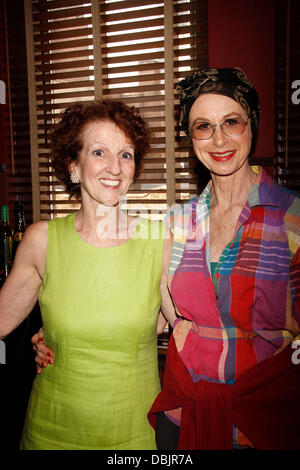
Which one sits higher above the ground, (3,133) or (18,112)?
(18,112)

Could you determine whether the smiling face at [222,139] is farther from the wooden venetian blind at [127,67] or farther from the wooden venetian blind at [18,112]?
the wooden venetian blind at [18,112]

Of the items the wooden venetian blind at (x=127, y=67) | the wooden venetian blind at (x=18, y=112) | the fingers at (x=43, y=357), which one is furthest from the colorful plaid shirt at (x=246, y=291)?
the wooden venetian blind at (x=18, y=112)

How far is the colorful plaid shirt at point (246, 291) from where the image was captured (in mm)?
1064

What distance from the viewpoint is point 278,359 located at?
1.07 metres

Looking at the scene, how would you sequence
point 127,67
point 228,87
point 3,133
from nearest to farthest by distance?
1. point 228,87
2. point 127,67
3. point 3,133

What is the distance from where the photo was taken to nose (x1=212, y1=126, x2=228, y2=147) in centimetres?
119

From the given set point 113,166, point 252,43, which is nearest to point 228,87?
point 113,166

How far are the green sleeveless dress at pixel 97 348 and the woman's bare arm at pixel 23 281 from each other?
39 millimetres

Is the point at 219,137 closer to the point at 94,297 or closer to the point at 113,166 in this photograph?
the point at 113,166

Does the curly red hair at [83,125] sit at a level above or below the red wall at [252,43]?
below

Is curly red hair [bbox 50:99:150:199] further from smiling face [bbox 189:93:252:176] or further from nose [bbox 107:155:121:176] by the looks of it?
smiling face [bbox 189:93:252:176]

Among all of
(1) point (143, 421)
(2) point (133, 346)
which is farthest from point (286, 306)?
(1) point (143, 421)

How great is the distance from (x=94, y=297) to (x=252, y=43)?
6.80 ft

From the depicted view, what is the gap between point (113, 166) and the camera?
1.29m
